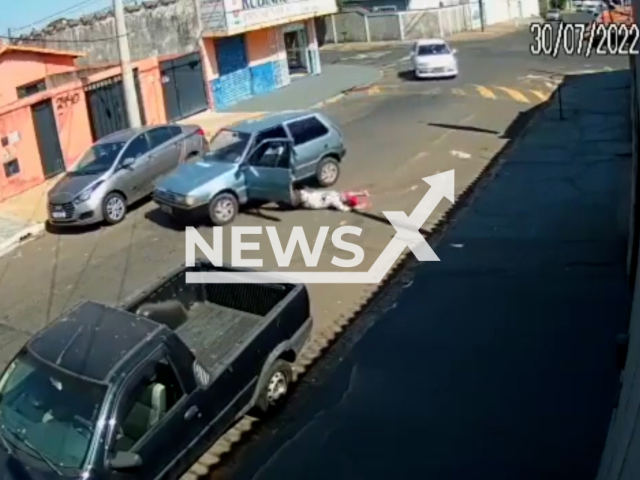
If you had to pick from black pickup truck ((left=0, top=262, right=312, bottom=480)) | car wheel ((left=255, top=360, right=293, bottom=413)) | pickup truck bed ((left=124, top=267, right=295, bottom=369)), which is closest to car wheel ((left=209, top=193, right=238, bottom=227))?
pickup truck bed ((left=124, top=267, right=295, bottom=369))

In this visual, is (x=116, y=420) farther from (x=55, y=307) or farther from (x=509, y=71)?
(x=509, y=71)

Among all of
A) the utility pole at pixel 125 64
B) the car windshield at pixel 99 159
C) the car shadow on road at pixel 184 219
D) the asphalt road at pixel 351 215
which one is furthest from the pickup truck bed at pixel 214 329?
the utility pole at pixel 125 64

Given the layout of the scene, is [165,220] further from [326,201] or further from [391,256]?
[391,256]

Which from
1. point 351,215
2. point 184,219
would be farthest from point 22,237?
point 351,215

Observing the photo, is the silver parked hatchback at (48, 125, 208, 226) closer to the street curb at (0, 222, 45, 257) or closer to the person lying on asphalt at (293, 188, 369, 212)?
the street curb at (0, 222, 45, 257)

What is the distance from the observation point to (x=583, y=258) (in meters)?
13.1

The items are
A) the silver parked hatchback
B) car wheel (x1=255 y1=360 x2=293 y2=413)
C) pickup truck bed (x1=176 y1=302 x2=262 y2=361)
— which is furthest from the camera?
the silver parked hatchback

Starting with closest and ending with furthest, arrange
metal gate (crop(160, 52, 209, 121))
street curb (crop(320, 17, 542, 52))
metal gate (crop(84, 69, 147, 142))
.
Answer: metal gate (crop(84, 69, 147, 142)) < metal gate (crop(160, 52, 209, 121)) < street curb (crop(320, 17, 542, 52))

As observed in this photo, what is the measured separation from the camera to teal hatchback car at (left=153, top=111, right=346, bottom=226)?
15.6 meters

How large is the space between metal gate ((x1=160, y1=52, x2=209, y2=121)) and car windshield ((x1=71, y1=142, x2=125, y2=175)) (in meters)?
8.72

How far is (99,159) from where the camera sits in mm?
17375

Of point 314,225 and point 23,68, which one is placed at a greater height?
point 23,68

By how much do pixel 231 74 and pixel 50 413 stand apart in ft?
79.0

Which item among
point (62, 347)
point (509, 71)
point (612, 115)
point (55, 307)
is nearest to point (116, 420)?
point (62, 347)
